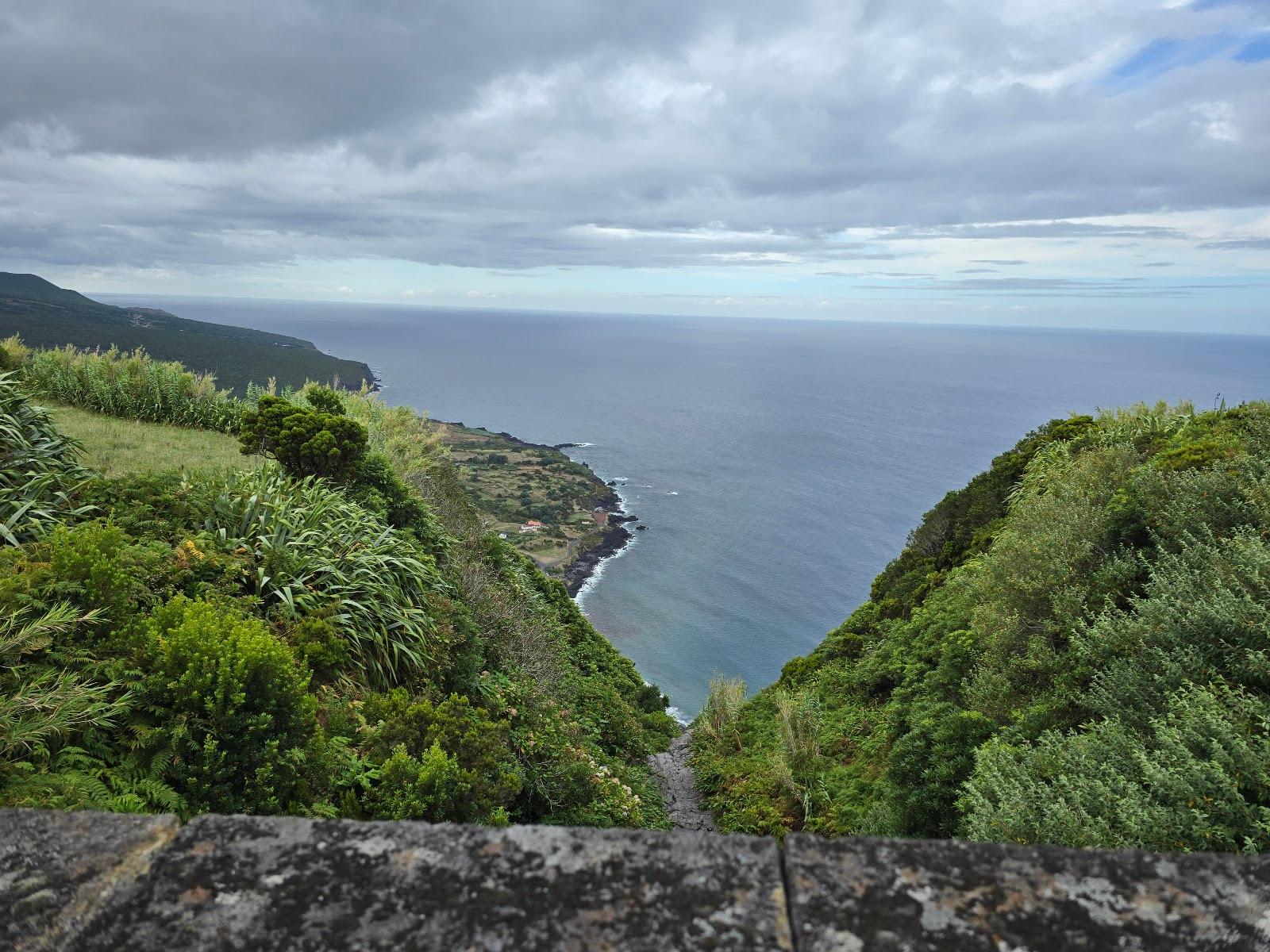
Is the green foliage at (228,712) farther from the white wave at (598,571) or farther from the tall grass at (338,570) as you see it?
the white wave at (598,571)

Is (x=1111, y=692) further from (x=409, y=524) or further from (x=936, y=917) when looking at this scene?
(x=409, y=524)

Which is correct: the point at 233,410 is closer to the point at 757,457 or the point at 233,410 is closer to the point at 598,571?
the point at 598,571

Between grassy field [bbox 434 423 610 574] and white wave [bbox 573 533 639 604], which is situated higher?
grassy field [bbox 434 423 610 574]

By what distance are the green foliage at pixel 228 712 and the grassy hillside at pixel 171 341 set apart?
65.2 meters

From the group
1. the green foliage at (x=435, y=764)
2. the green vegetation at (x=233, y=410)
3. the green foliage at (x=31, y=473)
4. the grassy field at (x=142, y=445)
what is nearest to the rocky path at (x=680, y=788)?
the green foliage at (x=435, y=764)

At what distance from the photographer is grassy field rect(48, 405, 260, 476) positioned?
9.56 m

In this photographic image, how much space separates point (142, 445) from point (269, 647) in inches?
355

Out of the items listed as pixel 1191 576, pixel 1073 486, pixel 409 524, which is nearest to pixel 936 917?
pixel 1191 576

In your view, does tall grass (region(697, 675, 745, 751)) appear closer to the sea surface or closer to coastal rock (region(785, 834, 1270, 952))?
coastal rock (region(785, 834, 1270, 952))

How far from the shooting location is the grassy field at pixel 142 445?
956 cm

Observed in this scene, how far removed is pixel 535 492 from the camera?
71062 mm

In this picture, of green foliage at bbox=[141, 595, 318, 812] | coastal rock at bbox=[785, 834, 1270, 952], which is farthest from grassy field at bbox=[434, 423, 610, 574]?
coastal rock at bbox=[785, 834, 1270, 952]

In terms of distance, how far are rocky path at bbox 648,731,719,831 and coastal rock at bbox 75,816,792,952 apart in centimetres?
889

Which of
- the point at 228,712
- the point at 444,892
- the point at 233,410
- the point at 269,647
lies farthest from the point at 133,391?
the point at 444,892
